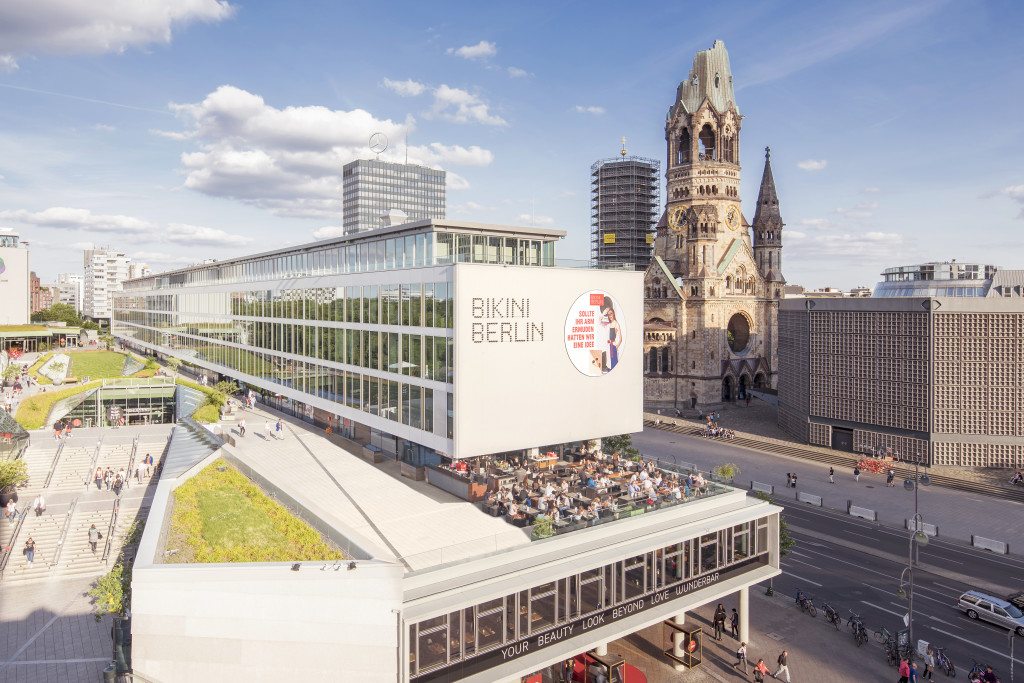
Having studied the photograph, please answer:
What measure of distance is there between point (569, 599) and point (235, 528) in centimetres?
1079

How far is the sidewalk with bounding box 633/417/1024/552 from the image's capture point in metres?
38.7

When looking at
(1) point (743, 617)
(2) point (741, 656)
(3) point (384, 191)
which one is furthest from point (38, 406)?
(3) point (384, 191)

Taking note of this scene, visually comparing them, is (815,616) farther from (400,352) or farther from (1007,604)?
(400,352)

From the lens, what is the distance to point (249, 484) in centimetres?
2570

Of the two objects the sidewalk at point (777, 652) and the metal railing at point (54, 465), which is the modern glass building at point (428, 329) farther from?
the metal railing at point (54, 465)

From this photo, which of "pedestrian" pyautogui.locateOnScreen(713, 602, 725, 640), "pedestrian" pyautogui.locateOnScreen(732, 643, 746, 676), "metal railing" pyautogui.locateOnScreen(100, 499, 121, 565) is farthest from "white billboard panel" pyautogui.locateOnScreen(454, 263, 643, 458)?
"metal railing" pyautogui.locateOnScreen(100, 499, 121, 565)

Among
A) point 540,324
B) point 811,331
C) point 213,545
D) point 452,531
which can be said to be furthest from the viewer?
point 811,331

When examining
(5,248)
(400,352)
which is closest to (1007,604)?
(400,352)

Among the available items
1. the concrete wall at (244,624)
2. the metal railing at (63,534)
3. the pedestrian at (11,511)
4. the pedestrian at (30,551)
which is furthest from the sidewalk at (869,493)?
the pedestrian at (11,511)

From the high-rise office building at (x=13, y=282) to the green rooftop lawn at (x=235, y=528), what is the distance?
104m

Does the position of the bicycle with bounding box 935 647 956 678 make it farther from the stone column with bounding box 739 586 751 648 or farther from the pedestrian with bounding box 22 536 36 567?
the pedestrian with bounding box 22 536 36 567

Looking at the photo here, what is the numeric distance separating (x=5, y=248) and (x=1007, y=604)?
130m

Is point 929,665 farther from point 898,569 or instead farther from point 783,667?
point 898,569

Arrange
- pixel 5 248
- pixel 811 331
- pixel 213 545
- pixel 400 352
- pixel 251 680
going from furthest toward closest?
pixel 5 248
pixel 811 331
pixel 400 352
pixel 213 545
pixel 251 680
